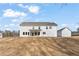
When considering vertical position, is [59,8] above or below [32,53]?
above

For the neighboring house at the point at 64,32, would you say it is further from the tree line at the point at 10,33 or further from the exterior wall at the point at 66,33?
the tree line at the point at 10,33

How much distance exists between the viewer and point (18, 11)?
6.79m

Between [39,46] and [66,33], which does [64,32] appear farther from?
[39,46]

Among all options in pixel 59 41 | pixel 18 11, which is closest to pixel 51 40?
pixel 59 41

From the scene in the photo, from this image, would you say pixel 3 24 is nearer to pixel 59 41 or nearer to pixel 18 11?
pixel 18 11

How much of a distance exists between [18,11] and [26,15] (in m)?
0.11

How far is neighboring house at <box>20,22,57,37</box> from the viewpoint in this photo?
678cm

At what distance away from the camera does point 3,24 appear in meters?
6.78

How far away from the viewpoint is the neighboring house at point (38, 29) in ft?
22.2

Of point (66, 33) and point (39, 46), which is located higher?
point (66, 33)

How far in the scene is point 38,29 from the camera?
6.81 m

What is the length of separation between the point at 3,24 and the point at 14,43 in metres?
0.26

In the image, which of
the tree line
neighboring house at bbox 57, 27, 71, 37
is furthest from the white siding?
the tree line

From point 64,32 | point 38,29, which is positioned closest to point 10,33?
point 38,29
